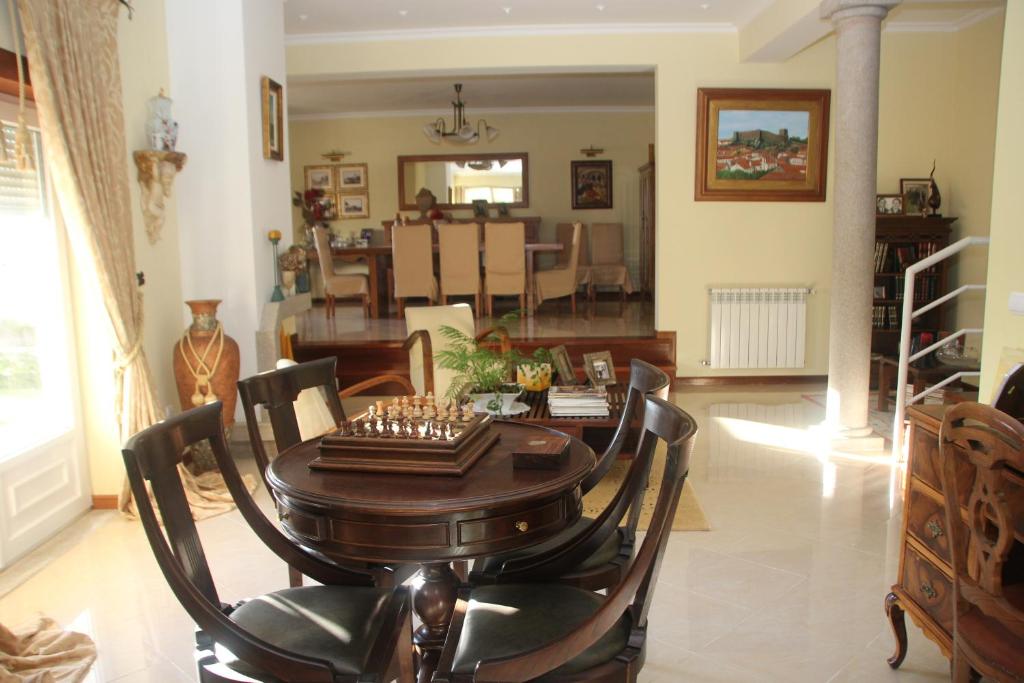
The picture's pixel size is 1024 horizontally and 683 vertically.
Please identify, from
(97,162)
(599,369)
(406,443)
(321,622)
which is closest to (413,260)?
(599,369)

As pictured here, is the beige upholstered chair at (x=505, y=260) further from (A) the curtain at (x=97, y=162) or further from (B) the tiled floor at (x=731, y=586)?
(A) the curtain at (x=97, y=162)

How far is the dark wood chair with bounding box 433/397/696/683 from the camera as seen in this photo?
1.74 m

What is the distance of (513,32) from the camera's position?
6.73 metres

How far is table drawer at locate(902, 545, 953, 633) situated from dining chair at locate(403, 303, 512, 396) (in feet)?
9.07

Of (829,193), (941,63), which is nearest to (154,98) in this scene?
(829,193)

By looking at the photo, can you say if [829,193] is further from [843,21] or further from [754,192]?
[843,21]

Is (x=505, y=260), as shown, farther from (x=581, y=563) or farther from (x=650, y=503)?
(x=581, y=563)

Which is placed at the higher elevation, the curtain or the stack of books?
the curtain

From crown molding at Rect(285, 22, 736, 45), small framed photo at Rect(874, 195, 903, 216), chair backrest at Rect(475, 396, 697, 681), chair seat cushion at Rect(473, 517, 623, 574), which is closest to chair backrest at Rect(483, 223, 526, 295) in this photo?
crown molding at Rect(285, 22, 736, 45)

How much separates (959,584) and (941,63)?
622 centimetres

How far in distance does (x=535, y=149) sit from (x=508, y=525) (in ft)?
33.2

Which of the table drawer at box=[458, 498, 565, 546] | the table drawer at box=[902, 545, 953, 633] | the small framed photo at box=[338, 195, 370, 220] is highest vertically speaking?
the small framed photo at box=[338, 195, 370, 220]

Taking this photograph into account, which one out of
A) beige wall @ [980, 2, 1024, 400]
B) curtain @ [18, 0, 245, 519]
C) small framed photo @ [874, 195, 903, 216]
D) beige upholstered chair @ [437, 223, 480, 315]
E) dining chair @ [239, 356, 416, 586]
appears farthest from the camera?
beige upholstered chair @ [437, 223, 480, 315]

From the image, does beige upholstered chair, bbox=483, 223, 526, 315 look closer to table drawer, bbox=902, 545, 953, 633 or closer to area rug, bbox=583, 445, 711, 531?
area rug, bbox=583, 445, 711, 531
